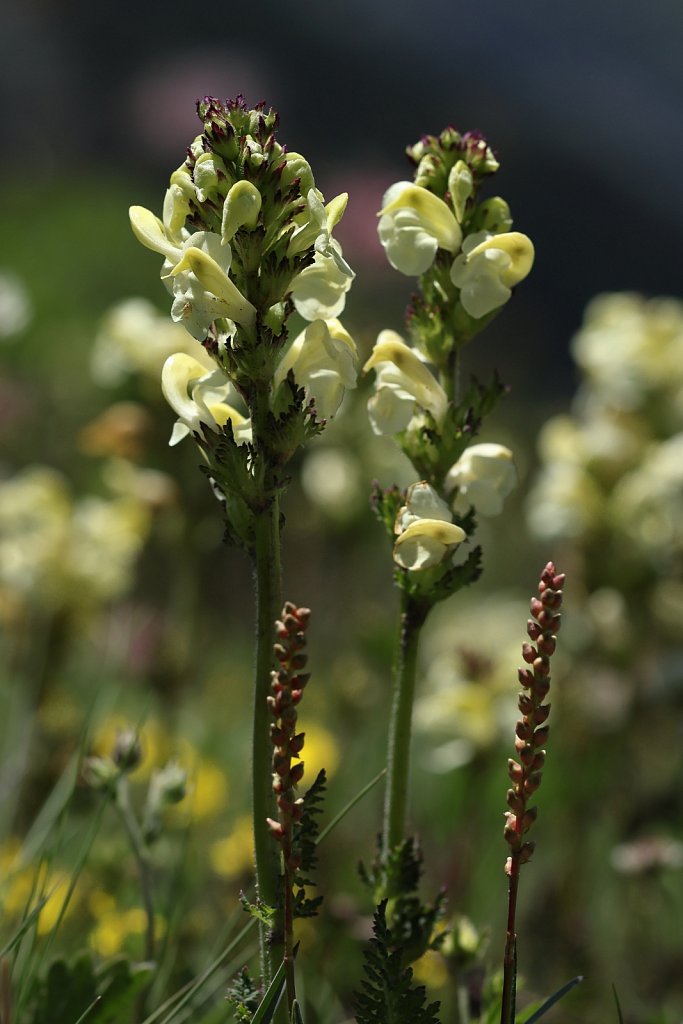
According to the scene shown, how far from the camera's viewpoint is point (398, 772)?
1.10 meters

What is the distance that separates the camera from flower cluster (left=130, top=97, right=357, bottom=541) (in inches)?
37.6

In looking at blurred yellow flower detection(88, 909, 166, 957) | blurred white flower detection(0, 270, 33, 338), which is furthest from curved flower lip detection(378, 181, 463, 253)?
blurred white flower detection(0, 270, 33, 338)

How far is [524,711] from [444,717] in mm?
1444

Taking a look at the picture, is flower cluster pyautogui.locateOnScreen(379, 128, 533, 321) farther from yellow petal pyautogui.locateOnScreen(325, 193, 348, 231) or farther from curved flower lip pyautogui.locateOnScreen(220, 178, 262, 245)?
curved flower lip pyautogui.locateOnScreen(220, 178, 262, 245)

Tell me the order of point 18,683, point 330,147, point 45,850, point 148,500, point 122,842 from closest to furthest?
1. point 45,850
2. point 122,842
3. point 148,500
4. point 18,683
5. point 330,147

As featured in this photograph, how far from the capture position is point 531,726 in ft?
2.74

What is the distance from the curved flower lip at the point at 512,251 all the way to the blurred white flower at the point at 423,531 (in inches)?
8.6

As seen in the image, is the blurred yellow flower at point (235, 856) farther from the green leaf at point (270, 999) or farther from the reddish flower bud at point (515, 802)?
the reddish flower bud at point (515, 802)

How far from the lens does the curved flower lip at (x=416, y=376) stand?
1.10 metres

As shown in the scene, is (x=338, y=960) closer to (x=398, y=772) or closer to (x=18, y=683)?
(x=398, y=772)

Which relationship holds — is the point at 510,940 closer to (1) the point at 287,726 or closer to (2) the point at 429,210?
(1) the point at 287,726

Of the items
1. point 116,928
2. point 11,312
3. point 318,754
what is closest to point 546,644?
point 116,928

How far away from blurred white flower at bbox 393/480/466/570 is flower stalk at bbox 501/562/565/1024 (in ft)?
0.58

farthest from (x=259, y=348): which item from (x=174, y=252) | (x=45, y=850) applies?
(x=45, y=850)
